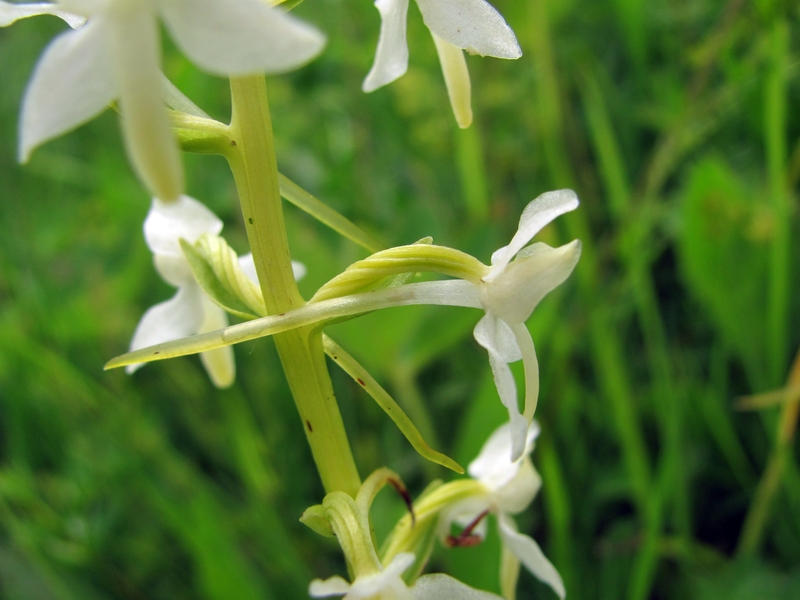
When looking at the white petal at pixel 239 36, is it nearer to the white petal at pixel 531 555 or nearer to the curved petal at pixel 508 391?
the curved petal at pixel 508 391

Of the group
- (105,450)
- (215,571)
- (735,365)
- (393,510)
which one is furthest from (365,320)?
(735,365)

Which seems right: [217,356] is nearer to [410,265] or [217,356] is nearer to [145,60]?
[410,265]

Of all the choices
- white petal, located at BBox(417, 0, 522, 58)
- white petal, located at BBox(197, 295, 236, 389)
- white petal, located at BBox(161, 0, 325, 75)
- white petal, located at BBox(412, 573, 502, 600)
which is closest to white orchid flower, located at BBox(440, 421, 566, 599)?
white petal, located at BBox(412, 573, 502, 600)

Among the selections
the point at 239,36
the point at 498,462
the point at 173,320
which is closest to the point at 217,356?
the point at 173,320

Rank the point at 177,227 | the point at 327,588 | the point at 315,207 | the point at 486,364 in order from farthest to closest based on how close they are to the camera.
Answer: the point at 486,364 → the point at 177,227 → the point at 315,207 → the point at 327,588

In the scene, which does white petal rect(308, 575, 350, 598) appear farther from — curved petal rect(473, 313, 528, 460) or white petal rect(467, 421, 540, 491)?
white petal rect(467, 421, 540, 491)

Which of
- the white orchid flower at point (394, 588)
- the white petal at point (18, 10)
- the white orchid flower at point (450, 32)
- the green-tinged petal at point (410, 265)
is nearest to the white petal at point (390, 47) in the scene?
the white orchid flower at point (450, 32)
